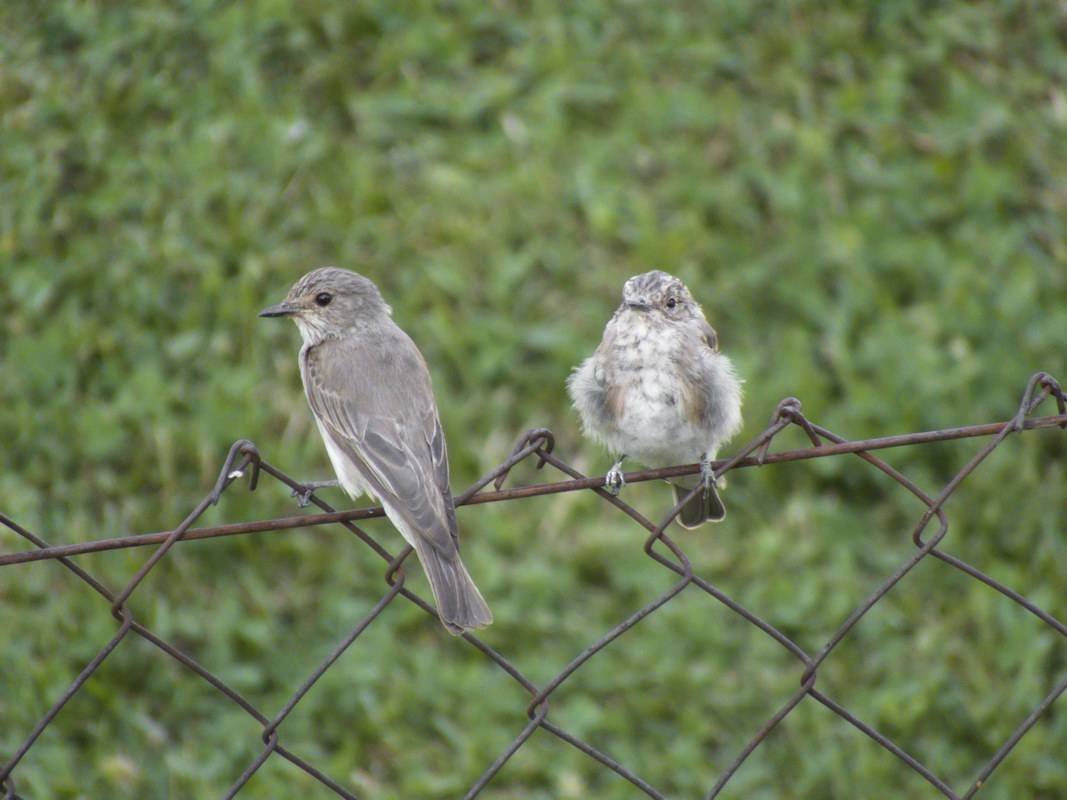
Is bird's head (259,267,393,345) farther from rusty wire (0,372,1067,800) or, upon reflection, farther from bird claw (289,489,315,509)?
rusty wire (0,372,1067,800)

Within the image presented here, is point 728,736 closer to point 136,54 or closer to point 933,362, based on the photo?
point 933,362

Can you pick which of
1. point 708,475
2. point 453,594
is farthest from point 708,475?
point 453,594

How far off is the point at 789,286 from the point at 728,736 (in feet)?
7.36

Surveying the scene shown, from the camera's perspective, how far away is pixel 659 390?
3.76m

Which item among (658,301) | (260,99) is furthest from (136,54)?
(658,301)

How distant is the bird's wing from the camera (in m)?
3.42

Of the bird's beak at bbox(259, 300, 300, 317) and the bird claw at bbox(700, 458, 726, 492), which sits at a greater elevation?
the bird claw at bbox(700, 458, 726, 492)

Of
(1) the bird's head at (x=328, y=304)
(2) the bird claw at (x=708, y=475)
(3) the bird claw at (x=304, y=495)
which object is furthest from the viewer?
(1) the bird's head at (x=328, y=304)

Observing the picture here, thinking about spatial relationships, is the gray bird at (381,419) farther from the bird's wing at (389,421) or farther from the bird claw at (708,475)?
the bird claw at (708,475)

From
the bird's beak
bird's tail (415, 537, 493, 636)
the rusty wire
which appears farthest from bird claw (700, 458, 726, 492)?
the bird's beak

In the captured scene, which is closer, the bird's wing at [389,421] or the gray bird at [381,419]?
the gray bird at [381,419]

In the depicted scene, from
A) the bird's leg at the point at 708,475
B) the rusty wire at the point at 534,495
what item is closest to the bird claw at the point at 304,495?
the rusty wire at the point at 534,495

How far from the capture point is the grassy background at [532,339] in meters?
4.59

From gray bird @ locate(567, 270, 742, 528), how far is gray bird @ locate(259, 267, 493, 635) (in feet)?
1.78
